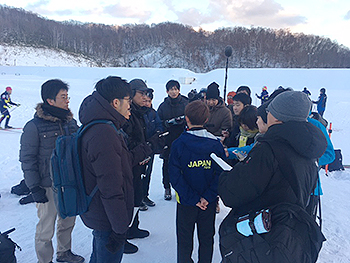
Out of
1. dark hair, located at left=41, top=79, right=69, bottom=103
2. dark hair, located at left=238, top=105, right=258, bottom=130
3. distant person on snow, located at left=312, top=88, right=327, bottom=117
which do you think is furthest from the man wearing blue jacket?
distant person on snow, located at left=312, top=88, right=327, bottom=117

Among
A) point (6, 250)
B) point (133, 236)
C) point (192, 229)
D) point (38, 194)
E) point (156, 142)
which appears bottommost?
point (133, 236)

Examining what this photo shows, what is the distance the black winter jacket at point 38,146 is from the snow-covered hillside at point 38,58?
2210 inches

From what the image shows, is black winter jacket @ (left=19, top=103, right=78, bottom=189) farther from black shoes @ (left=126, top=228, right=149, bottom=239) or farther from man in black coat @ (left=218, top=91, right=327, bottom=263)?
man in black coat @ (left=218, top=91, right=327, bottom=263)

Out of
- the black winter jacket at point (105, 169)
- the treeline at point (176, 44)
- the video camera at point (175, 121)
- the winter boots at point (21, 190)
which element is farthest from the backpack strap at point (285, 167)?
the treeline at point (176, 44)

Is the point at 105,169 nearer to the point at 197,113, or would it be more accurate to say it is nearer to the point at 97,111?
the point at 97,111

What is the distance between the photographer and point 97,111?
5.14ft

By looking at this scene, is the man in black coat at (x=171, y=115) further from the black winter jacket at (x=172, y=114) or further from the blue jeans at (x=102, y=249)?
the blue jeans at (x=102, y=249)

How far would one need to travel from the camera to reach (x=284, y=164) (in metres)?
1.30

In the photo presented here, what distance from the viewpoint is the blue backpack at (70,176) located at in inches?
61.9

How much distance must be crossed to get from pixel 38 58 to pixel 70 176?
204 feet

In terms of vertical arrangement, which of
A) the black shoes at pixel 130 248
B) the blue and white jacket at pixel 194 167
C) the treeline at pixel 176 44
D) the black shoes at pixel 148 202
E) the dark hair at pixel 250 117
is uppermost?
the treeline at pixel 176 44

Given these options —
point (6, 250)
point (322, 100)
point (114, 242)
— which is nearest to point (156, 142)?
point (114, 242)

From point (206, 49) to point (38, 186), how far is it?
64558 mm

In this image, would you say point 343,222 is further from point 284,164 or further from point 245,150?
point 284,164
